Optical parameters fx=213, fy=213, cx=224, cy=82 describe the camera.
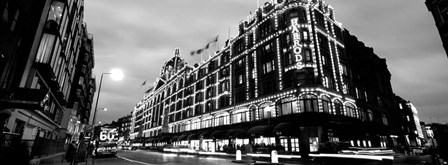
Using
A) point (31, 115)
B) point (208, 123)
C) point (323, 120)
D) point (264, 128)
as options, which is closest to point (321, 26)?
point (323, 120)

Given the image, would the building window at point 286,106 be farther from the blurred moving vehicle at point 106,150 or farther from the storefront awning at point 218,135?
the blurred moving vehicle at point 106,150

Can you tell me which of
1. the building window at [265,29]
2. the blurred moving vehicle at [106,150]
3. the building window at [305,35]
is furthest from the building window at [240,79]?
the blurred moving vehicle at [106,150]

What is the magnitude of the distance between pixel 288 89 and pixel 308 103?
10.6ft

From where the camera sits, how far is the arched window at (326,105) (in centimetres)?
2827

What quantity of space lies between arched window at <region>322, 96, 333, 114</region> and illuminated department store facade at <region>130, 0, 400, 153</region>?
0.44 feet

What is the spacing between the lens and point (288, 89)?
2973 cm

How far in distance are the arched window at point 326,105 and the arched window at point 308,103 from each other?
1.20 m

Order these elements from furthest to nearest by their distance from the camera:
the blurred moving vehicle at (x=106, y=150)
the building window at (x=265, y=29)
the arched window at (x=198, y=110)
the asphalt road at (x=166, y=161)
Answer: the arched window at (x=198, y=110) → the building window at (x=265, y=29) → the blurred moving vehicle at (x=106, y=150) → the asphalt road at (x=166, y=161)

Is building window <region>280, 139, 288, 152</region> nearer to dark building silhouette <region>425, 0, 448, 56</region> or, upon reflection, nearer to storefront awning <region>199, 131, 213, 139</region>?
storefront awning <region>199, 131, 213, 139</region>

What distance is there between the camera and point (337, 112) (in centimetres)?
3005

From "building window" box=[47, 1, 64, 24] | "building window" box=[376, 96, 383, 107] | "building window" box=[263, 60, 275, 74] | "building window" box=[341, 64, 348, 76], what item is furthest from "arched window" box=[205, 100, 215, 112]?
"building window" box=[376, 96, 383, 107]

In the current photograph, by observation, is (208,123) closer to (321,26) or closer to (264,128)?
(264,128)

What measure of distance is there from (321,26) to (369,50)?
2274 centimetres

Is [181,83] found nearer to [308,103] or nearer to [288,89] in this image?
[288,89]
